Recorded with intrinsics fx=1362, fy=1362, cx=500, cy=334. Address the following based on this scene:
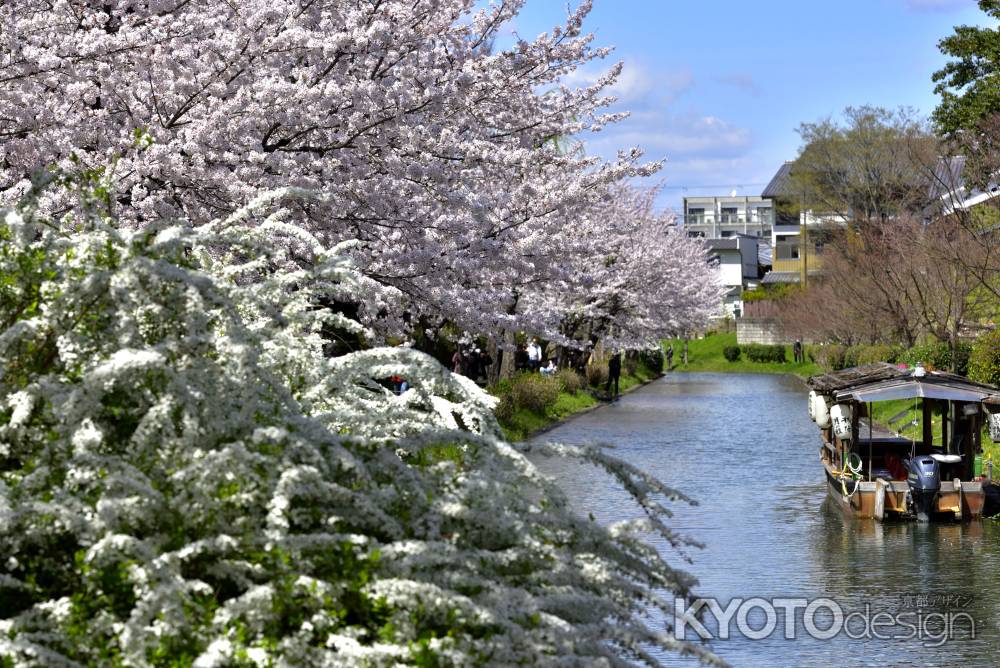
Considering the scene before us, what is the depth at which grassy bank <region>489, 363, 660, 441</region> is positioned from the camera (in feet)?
93.1

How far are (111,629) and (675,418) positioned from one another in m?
32.9

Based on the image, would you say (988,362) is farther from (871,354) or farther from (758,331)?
(758,331)

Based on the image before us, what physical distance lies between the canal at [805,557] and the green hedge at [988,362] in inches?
139

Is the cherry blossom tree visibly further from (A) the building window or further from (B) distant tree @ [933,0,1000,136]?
(A) the building window

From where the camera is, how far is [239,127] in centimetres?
1277

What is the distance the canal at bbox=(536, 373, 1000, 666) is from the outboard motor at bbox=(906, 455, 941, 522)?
297 mm

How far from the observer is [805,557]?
14258 millimetres

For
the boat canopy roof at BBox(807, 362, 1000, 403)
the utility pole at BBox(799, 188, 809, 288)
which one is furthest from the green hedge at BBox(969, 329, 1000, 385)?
the utility pole at BBox(799, 188, 809, 288)

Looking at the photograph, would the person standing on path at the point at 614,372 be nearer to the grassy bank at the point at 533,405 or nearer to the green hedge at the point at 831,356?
the grassy bank at the point at 533,405

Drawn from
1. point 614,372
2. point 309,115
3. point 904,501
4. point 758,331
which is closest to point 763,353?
point 758,331

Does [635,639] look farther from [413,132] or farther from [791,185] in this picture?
[791,185]

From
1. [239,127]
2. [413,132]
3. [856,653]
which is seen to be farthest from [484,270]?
[856,653]

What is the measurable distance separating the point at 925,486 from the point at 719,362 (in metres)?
70.0

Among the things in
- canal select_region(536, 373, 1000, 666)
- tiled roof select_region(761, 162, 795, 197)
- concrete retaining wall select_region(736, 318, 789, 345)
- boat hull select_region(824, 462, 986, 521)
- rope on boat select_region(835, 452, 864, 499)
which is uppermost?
tiled roof select_region(761, 162, 795, 197)
